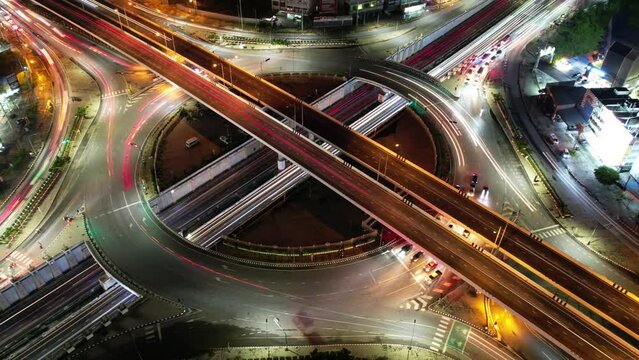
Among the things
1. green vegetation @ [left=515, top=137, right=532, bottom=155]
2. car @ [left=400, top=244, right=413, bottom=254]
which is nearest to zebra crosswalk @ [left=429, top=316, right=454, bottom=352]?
car @ [left=400, top=244, right=413, bottom=254]

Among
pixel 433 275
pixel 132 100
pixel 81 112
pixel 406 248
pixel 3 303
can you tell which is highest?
pixel 132 100

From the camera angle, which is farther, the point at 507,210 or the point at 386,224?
the point at 507,210

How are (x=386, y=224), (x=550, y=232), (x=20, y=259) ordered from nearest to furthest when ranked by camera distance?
(x=386, y=224) < (x=20, y=259) < (x=550, y=232)

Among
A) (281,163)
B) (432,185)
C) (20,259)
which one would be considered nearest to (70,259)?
(20,259)

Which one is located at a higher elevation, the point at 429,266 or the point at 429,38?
the point at 429,38

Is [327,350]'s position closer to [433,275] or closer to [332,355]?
[332,355]

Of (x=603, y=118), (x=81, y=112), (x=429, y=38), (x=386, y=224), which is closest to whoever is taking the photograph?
(x=386, y=224)

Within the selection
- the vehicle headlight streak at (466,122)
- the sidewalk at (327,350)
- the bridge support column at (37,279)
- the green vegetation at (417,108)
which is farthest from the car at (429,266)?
the bridge support column at (37,279)

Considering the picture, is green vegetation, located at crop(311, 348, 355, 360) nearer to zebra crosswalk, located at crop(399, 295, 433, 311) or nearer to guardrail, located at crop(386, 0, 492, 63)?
zebra crosswalk, located at crop(399, 295, 433, 311)
